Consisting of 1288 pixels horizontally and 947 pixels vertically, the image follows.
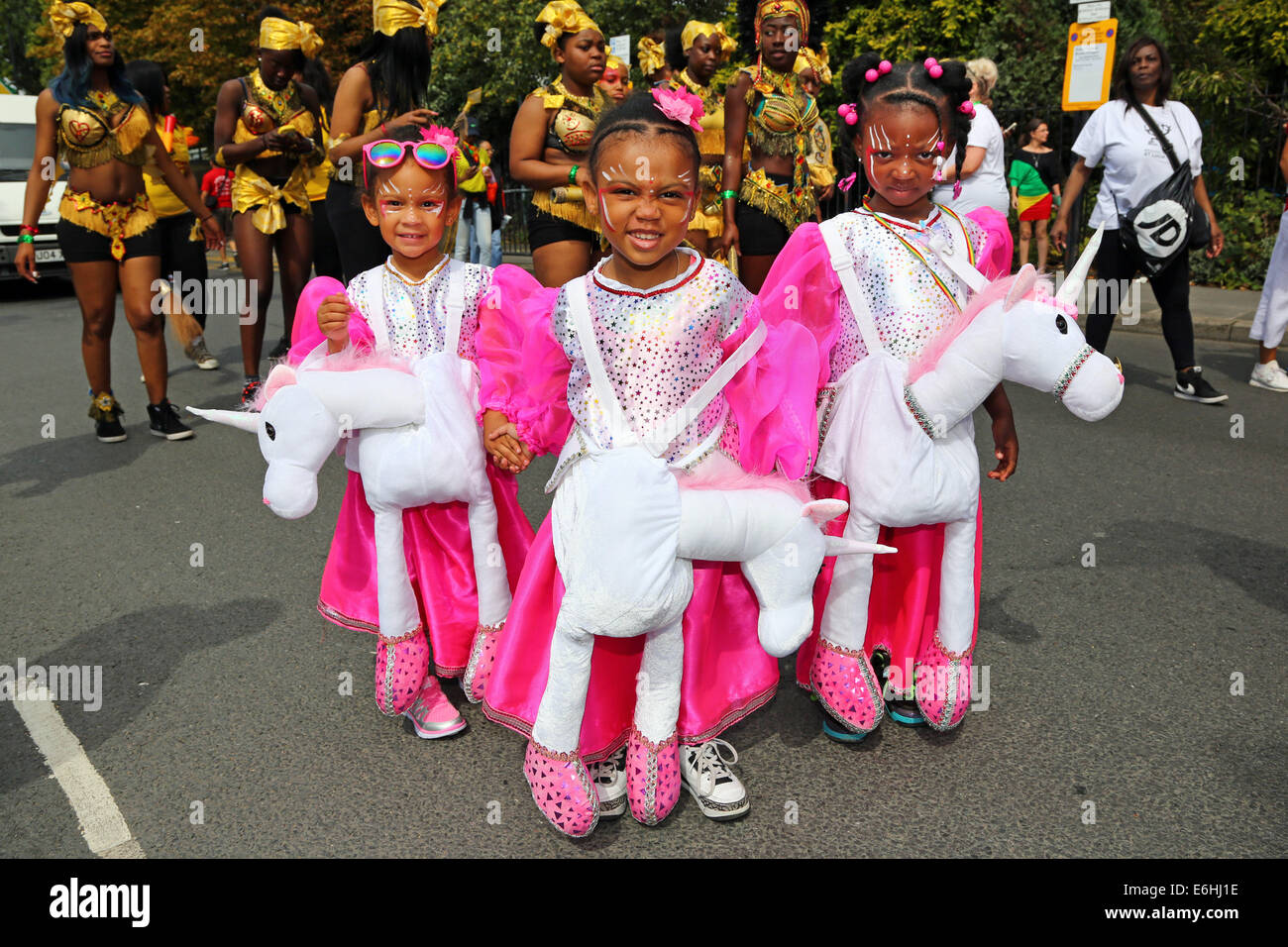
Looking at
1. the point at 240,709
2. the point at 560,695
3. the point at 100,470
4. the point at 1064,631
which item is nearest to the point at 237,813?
the point at 240,709

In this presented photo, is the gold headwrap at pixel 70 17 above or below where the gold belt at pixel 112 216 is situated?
above

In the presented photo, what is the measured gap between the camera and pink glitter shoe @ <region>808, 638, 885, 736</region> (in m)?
2.69

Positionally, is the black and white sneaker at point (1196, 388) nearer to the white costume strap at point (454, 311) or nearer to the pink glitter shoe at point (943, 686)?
the pink glitter shoe at point (943, 686)

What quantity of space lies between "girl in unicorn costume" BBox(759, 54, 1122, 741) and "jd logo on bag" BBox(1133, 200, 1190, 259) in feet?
12.3

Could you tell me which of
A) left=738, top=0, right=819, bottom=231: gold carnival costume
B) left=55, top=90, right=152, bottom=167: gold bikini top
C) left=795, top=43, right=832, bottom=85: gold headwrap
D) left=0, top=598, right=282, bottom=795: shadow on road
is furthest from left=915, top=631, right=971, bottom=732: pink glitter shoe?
left=55, top=90, right=152, bottom=167: gold bikini top

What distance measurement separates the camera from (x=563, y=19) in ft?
13.3

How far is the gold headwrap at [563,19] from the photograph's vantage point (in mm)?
4023

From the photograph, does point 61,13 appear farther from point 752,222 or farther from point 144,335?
point 752,222

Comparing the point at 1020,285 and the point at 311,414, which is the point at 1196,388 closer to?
the point at 1020,285

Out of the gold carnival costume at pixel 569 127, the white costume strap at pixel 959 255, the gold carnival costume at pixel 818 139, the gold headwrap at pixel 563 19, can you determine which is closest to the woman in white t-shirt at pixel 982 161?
the gold carnival costume at pixel 818 139

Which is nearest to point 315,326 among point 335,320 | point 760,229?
point 335,320

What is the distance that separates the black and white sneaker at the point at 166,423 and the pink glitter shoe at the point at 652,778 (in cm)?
467

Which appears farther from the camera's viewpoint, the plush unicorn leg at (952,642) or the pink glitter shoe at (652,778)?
the plush unicorn leg at (952,642)
